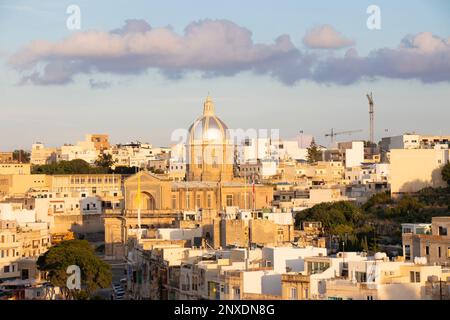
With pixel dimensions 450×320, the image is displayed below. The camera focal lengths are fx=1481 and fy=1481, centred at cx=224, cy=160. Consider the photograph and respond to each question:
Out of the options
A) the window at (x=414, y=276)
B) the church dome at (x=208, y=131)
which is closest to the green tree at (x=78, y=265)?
the window at (x=414, y=276)

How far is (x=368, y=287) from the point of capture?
34.8m

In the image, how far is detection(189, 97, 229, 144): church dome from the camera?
89.2 metres

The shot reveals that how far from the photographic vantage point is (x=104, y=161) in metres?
121

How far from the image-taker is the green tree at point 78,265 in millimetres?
49938

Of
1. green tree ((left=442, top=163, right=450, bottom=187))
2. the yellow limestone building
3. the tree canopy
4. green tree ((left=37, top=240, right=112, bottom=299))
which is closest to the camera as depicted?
green tree ((left=37, top=240, right=112, bottom=299))

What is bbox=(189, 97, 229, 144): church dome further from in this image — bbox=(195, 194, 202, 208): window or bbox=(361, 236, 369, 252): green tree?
bbox=(361, 236, 369, 252): green tree

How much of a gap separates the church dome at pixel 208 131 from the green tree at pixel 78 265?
35536 mm

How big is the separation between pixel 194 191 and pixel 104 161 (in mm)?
37615

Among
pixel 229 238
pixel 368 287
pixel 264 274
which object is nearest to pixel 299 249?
pixel 264 274

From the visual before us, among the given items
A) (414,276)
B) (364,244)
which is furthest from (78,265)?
(414,276)

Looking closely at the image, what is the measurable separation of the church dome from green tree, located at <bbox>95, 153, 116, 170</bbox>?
1136 inches

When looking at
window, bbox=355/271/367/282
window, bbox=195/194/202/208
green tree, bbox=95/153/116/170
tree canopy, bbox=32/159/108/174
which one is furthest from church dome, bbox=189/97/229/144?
window, bbox=355/271/367/282
